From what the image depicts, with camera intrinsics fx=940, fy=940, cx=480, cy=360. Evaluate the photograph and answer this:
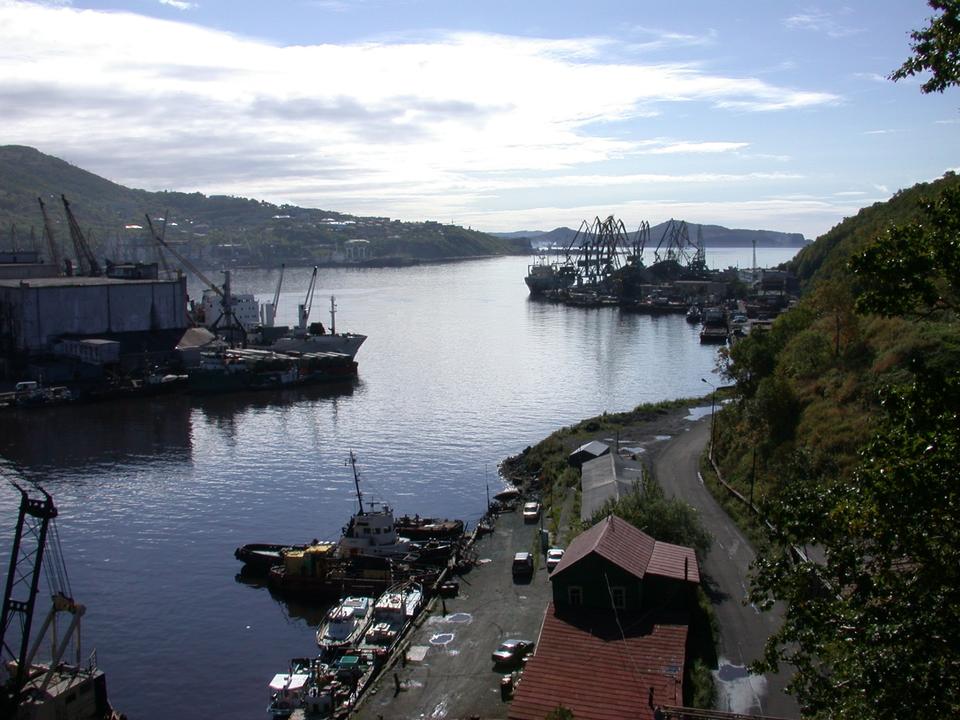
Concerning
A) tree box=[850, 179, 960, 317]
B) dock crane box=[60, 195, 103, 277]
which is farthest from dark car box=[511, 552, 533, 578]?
dock crane box=[60, 195, 103, 277]

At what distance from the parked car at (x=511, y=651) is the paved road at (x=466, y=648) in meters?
0.10

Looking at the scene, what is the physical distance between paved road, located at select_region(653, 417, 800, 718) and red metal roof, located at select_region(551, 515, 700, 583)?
54 centimetres

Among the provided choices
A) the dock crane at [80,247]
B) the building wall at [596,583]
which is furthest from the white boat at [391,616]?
the dock crane at [80,247]

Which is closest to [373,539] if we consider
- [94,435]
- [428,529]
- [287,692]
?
[428,529]

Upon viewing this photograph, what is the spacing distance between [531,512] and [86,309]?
22405mm

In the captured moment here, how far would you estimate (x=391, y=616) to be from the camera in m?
10.2

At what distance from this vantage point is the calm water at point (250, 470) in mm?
10391

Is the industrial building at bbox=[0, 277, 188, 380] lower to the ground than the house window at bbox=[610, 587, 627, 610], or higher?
higher

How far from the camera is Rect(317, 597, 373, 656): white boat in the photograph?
9.94 meters

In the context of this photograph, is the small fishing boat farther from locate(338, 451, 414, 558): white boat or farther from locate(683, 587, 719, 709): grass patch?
locate(683, 587, 719, 709): grass patch

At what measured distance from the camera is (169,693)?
30.6ft

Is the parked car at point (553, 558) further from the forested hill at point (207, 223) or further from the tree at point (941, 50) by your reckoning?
the forested hill at point (207, 223)

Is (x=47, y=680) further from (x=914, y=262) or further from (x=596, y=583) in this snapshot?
(x=914, y=262)

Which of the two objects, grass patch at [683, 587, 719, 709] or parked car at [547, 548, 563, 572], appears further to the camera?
parked car at [547, 548, 563, 572]
